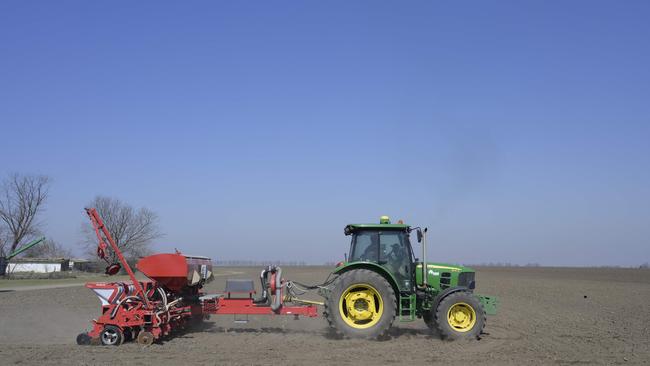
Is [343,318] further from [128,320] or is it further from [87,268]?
[87,268]

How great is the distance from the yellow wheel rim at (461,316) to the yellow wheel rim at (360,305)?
4.89ft

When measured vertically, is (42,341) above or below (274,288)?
below

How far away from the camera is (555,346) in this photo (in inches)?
392

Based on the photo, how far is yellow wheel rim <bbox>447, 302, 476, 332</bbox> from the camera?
10.5 m

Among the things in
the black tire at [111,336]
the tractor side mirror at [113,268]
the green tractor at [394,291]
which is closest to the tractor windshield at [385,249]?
the green tractor at [394,291]

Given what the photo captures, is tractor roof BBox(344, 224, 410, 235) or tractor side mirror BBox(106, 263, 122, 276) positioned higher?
tractor roof BBox(344, 224, 410, 235)

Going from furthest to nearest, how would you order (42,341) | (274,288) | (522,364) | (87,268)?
(87,268), (274,288), (42,341), (522,364)

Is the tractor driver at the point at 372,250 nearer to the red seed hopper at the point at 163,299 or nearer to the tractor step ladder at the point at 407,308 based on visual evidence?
the tractor step ladder at the point at 407,308

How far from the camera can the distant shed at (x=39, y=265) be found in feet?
191

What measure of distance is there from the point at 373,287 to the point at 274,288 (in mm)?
2170

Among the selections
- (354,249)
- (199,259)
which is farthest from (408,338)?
(199,259)

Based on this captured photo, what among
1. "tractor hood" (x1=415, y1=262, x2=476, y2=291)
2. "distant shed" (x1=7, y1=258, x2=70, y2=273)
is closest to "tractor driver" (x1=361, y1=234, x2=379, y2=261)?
"tractor hood" (x1=415, y1=262, x2=476, y2=291)

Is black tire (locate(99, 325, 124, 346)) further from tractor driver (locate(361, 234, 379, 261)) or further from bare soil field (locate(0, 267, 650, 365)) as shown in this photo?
tractor driver (locate(361, 234, 379, 261))

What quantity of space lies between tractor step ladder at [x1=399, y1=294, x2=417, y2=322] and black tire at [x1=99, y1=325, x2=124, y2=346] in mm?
5426
